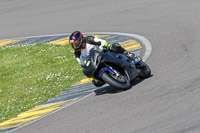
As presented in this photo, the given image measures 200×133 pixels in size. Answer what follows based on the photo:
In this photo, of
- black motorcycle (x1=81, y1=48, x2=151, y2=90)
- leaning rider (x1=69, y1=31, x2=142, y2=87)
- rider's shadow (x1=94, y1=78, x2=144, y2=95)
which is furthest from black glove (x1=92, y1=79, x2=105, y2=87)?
rider's shadow (x1=94, y1=78, x2=144, y2=95)

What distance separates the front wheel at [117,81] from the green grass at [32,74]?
2.37 metres

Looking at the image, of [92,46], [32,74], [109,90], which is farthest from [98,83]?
[32,74]

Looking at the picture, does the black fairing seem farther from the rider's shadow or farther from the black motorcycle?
the rider's shadow

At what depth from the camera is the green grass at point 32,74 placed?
12422 millimetres

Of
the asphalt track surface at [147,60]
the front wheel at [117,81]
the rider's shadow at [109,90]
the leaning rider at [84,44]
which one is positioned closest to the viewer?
the asphalt track surface at [147,60]

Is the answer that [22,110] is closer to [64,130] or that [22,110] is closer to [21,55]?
[64,130]

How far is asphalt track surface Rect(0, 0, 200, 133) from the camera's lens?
8.71m

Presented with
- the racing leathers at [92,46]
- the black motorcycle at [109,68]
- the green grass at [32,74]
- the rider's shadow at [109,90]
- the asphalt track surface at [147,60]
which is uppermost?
the racing leathers at [92,46]

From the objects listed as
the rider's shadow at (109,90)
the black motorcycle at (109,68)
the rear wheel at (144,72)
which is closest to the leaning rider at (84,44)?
the black motorcycle at (109,68)

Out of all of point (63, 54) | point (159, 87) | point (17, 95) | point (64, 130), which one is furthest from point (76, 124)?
point (63, 54)

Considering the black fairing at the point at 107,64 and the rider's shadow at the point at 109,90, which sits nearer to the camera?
the black fairing at the point at 107,64

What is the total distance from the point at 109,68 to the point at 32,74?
15.2ft

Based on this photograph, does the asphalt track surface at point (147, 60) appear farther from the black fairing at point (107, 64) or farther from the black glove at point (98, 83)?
the black fairing at point (107, 64)

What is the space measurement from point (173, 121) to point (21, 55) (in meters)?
9.27
